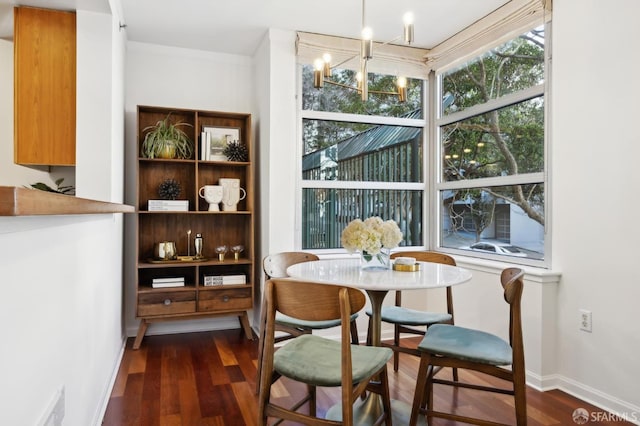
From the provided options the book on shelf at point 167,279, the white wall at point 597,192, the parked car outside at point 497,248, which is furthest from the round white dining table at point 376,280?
the book on shelf at point 167,279

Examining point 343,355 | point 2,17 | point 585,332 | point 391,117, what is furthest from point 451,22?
point 2,17

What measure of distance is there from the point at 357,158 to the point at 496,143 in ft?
3.90

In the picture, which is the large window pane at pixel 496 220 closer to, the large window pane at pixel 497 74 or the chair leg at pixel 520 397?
the large window pane at pixel 497 74

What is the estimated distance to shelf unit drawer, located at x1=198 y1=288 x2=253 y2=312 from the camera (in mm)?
3584

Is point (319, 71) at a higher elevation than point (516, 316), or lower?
higher

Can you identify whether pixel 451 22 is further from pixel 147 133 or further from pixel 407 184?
pixel 147 133

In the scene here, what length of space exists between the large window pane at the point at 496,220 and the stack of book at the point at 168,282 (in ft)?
7.87

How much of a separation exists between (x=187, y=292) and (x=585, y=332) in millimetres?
2892

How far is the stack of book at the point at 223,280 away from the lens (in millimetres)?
3660

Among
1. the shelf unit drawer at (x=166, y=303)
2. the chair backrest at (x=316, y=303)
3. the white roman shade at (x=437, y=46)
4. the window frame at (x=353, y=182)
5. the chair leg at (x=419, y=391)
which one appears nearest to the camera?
the chair backrest at (x=316, y=303)

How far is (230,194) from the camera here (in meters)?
3.81

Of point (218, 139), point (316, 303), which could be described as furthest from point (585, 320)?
point (218, 139)

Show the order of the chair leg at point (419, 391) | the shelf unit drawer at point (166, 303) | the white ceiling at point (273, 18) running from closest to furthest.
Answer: the chair leg at point (419, 391) → the white ceiling at point (273, 18) → the shelf unit drawer at point (166, 303)

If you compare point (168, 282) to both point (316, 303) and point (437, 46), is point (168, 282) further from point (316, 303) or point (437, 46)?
point (437, 46)
